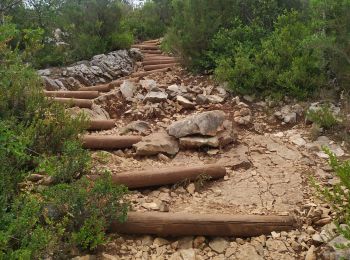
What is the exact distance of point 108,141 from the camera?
4.91m

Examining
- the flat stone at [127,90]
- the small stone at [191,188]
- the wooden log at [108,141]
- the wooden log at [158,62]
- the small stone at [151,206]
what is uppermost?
the wooden log at [158,62]

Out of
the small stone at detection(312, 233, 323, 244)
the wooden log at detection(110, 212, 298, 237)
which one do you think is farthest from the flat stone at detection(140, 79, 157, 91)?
the small stone at detection(312, 233, 323, 244)

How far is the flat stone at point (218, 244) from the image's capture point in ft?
10.6

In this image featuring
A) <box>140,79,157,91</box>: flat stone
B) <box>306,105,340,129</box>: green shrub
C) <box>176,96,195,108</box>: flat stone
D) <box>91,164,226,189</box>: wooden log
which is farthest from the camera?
<box>140,79,157,91</box>: flat stone

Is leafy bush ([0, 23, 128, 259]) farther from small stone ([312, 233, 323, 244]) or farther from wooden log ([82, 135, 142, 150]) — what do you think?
small stone ([312, 233, 323, 244])

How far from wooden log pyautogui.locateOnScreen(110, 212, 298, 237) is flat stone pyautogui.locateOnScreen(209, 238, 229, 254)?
5 cm

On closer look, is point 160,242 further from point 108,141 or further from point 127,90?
point 127,90

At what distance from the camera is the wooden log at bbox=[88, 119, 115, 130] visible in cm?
549

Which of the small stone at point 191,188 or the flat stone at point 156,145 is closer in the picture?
the small stone at point 191,188

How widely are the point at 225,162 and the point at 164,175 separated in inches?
38.4

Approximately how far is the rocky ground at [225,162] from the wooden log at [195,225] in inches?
2.4

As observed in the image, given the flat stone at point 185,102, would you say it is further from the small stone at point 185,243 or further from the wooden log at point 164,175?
the small stone at point 185,243

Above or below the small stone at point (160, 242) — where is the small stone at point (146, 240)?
above

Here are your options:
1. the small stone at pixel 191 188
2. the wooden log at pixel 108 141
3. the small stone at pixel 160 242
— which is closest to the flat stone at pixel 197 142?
the wooden log at pixel 108 141
